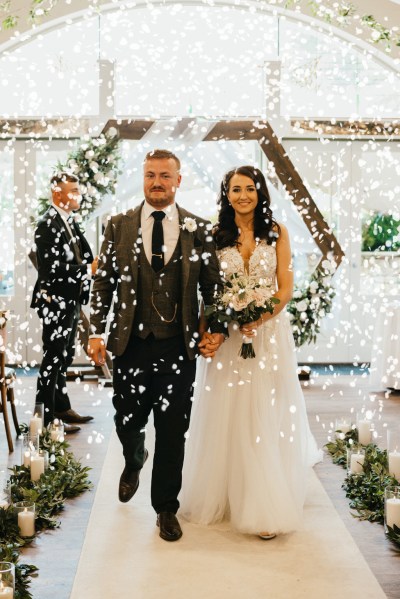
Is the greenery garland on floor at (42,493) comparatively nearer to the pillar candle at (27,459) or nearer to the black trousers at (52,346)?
the pillar candle at (27,459)

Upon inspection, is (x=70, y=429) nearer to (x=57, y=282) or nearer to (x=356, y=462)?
(x=57, y=282)

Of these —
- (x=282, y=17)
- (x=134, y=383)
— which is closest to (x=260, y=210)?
(x=134, y=383)

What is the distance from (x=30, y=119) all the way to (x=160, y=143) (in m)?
2.14

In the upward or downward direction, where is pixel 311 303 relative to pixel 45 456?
upward

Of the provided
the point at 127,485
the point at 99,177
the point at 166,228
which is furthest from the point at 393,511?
A: the point at 99,177

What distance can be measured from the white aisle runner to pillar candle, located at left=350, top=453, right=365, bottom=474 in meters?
0.57

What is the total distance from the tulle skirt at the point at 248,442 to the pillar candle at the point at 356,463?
0.67m

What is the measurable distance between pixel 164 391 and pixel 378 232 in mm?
6008

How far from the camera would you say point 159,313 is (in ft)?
10.8

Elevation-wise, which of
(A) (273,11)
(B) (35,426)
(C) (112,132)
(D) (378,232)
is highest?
(A) (273,11)

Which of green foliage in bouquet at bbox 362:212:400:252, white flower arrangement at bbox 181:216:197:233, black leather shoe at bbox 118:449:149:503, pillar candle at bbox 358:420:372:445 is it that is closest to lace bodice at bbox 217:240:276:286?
white flower arrangement at bbox 181:216:197:233

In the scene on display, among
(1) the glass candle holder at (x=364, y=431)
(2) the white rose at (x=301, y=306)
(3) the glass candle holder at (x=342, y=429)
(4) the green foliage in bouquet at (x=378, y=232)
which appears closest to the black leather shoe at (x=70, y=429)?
(3) the glass candle holder at (x=342, y=429)

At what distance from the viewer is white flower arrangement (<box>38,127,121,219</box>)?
23.1 ft

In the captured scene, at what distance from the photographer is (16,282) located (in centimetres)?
866
